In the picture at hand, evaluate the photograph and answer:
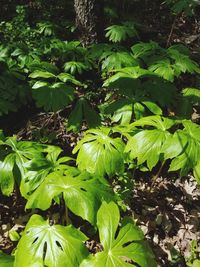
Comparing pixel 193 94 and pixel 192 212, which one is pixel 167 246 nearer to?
pixel 192 212

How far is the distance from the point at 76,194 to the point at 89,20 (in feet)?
10.6

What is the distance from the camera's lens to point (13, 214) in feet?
10.1

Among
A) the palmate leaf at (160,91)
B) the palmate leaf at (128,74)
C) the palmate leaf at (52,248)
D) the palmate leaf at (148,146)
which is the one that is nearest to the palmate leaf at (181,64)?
the palmate leaf at (160,91)

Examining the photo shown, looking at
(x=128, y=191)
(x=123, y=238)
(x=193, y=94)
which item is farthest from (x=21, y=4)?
(x=123, y=238)

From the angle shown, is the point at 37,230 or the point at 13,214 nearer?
the point at 37,230

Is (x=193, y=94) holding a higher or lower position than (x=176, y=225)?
higher

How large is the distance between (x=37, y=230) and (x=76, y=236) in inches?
9.7

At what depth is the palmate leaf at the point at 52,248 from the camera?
1.78 m

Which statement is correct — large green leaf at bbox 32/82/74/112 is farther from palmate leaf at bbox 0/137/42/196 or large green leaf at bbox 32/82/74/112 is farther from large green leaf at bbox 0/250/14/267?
large green leaf at bbox 0/250/14/267

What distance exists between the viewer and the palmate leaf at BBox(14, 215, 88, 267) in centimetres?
178

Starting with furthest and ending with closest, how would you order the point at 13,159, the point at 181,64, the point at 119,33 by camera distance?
the point at 119,33 → the point at 181,64 → the point at 13,159

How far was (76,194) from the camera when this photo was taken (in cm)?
210

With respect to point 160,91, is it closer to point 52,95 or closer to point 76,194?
point 52,95

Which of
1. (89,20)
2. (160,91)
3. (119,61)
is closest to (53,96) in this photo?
(119,61)
